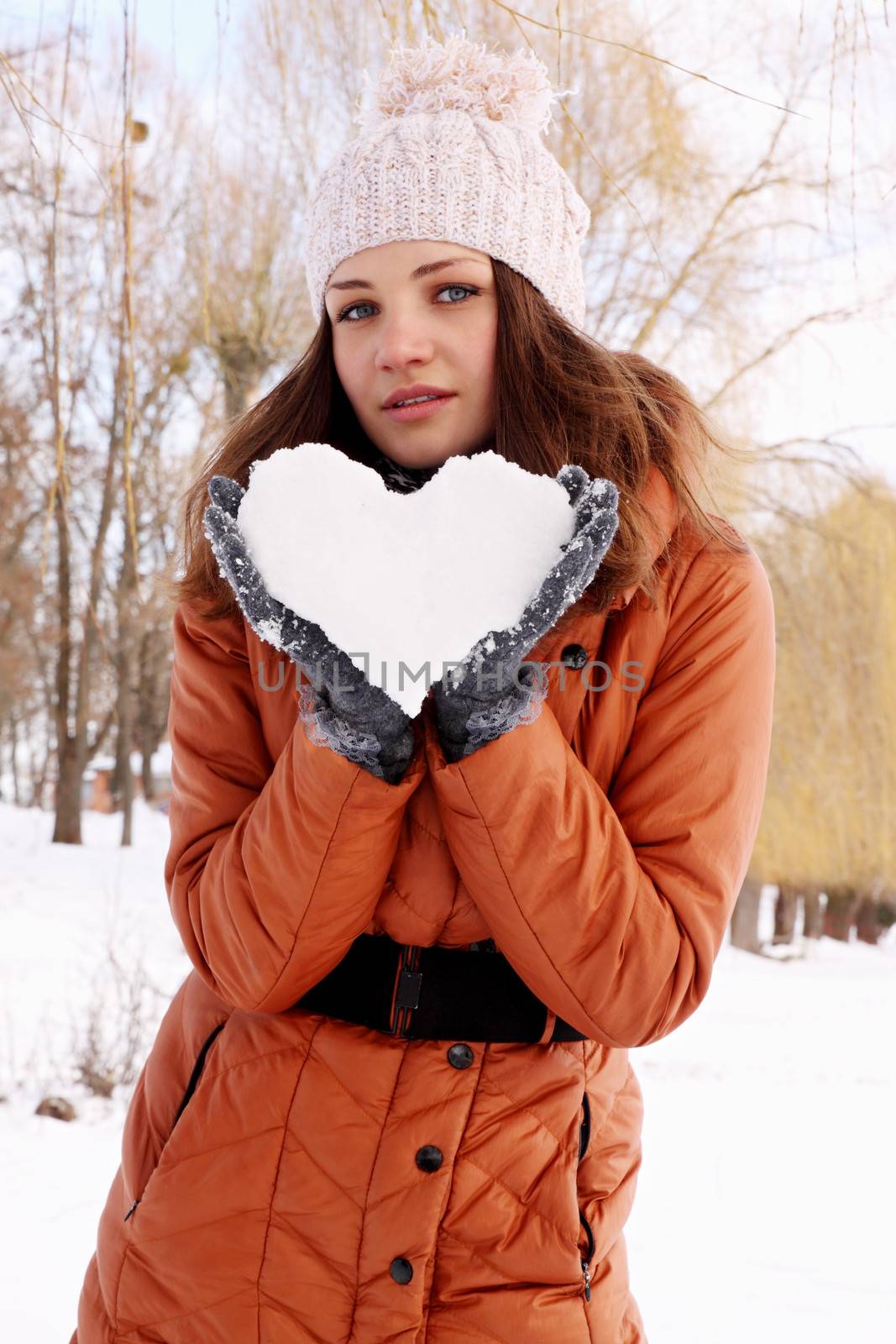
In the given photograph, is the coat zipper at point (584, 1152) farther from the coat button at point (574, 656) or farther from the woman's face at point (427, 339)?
the woman's face at point (427, 339)

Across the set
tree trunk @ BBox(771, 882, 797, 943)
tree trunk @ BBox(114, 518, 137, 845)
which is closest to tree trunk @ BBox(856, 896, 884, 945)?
tree trunk @ BBox(771, 882, 797, 943)

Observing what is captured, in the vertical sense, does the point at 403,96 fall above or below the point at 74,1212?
above

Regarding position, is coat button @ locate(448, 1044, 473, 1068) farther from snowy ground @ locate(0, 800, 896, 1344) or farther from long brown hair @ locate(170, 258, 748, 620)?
snowy ground @ locate(0, 800, 896, 1344)

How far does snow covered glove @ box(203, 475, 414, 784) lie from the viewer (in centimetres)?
96

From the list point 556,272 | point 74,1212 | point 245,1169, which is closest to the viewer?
point 245,1169

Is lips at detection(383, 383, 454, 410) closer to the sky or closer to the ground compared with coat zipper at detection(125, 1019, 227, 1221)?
closer to the sky

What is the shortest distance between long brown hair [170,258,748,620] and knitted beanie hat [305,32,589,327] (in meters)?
0.06

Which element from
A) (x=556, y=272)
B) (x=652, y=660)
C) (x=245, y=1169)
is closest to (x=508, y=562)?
(x=652, y=660)

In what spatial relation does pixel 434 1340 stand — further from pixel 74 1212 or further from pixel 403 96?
pixel 74 1212

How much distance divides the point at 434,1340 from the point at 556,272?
3.85ft

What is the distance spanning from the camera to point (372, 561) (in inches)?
37.2

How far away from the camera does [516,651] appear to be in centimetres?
95

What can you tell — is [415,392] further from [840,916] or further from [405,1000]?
[840,916]

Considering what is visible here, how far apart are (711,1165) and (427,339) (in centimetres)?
281
